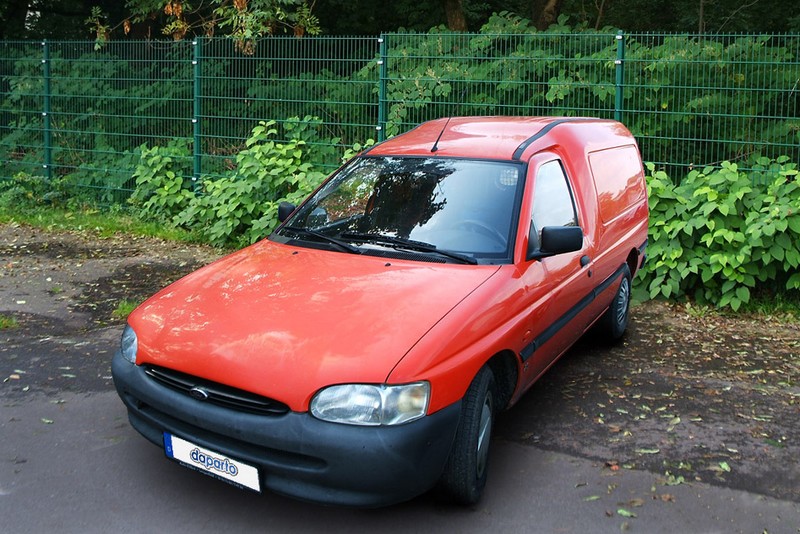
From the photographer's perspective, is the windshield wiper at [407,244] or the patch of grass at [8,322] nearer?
the windshield wiper at [407,244]

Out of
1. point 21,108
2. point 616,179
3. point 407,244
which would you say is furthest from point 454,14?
point 407,244

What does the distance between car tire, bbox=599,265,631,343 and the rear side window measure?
132 cm

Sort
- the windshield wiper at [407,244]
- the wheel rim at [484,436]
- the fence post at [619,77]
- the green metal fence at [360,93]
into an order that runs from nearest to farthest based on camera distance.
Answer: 1. the wheel rim at [484,436]
2. the windshield wiper at [407,244]
3. the green metal fence at [360,93]
4. the fence post at [619,77]

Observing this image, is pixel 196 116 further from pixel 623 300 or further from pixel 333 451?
pixel 333 451

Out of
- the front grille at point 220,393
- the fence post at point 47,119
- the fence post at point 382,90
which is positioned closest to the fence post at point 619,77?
the fence post at point 382,90

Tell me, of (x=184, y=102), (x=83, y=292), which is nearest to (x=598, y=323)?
(x=83, y=292)

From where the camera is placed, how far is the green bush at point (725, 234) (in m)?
7.56

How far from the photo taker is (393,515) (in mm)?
3904

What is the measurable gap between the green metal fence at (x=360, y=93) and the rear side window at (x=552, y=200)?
135 inches

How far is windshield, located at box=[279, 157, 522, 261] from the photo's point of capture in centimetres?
464

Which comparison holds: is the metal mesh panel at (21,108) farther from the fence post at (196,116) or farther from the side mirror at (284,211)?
the side mirror at (284,211)

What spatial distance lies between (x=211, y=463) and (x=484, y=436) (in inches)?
49.5

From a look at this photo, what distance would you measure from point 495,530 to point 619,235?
121 inches

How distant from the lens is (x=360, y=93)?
996cm
